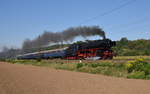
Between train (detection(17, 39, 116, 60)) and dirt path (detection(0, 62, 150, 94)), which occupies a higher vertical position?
train (detection(17, 39, 116, 60))

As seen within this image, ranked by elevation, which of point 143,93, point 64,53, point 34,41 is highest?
point 34,41

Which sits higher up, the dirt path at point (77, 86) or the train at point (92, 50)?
the train at point (92, 50)

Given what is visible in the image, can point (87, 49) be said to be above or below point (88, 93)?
above

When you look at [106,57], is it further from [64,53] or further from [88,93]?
[88,93]

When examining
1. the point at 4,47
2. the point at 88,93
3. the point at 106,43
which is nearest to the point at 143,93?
the point at 88,93

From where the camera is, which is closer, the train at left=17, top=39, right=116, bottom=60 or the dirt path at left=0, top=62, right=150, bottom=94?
the dirt path at left=0, top=62, right=150, bottom=94

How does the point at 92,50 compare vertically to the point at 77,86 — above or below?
above

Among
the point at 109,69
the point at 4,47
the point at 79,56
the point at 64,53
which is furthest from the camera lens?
the point at 4,47

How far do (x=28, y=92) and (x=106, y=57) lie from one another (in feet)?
81.4

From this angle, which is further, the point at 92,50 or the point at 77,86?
the point at 92,50

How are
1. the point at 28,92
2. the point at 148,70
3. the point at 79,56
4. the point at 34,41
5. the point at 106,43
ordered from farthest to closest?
the point at 34,41
the point at 79,56
the point at 106,43
the point at 148,70
the point at 28,92

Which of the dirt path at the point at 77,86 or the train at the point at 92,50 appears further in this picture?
the train at the point at 92,50

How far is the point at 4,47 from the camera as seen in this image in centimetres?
13100

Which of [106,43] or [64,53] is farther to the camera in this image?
[64,53]
